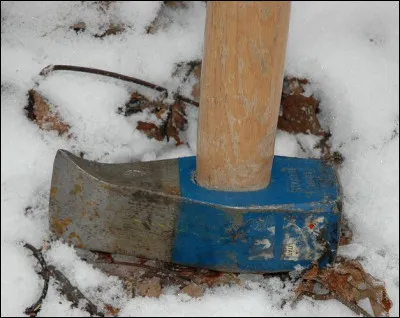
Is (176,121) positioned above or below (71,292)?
above

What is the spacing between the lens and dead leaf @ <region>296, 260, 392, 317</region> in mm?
1771

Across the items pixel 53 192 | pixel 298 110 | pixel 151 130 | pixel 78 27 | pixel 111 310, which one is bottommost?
pixel 111 310

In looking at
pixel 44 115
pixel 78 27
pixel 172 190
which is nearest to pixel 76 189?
pixel 172 190

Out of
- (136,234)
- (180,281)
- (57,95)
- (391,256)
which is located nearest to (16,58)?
(57,95)

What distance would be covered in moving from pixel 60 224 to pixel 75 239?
6cm

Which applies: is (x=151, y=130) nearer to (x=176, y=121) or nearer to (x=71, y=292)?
(x=176, y=121)

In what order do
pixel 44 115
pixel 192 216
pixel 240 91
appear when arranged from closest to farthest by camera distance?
pixel 240 91, pixel 192 216, pixel 44 115

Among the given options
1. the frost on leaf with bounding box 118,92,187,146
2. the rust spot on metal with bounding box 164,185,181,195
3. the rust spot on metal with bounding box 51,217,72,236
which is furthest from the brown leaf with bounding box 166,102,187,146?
the rust spot on metal with bounding box 51,217,72,236

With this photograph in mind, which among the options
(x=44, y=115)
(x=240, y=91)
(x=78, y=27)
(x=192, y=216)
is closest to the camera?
(x=240, y=91)

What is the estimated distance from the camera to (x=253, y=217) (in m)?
1.71

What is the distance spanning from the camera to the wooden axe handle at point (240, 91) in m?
1.45

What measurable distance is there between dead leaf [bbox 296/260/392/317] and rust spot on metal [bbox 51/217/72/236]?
719mm

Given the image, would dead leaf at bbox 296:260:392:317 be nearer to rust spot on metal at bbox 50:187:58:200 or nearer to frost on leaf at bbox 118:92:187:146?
frost on leaf at bbox 118:92:187:146

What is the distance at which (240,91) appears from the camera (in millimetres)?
1535
